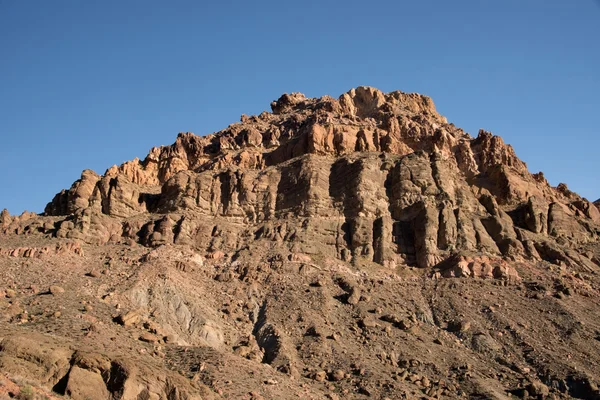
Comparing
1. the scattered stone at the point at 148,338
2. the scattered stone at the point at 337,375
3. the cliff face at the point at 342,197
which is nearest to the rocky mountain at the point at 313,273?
the scattered stone at the point at 337,375

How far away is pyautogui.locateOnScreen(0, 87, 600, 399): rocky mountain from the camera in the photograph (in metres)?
36.5

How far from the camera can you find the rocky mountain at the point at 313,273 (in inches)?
1438

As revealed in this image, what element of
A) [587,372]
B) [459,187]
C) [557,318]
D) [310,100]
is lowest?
[587,372]

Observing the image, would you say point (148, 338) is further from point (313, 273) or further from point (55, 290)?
point (313, 273)

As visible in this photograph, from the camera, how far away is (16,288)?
43.5m

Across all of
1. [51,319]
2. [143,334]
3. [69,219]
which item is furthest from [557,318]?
[69,219]

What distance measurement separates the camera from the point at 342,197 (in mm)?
66125

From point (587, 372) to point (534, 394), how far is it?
506 centimetres

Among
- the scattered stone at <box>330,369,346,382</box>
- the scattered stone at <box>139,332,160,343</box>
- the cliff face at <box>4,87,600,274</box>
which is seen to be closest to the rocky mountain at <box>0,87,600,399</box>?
the scattered stone at <box>330,369,346,382</box>

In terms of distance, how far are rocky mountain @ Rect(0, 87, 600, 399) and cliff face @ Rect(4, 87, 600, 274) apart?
244 millimetres

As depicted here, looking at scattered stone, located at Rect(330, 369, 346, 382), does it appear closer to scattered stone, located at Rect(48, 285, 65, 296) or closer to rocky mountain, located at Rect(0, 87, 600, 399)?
rocky mountain, located at Rect(0, 87, 600, 399)

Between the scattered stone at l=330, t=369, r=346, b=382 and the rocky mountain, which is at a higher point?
the rocky mountain

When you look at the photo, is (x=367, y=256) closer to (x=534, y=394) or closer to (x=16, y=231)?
(x=534, y=394)

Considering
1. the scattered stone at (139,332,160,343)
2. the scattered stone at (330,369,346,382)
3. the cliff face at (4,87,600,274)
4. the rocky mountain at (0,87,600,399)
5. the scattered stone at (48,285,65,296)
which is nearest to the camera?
the rocky mountain at (0,87,600,399)
